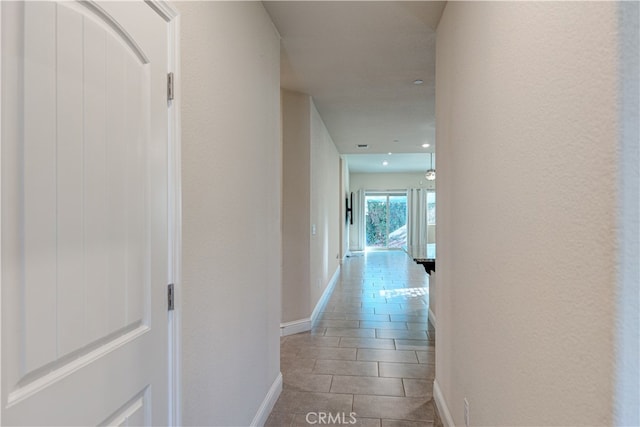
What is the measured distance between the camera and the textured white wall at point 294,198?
153 inches

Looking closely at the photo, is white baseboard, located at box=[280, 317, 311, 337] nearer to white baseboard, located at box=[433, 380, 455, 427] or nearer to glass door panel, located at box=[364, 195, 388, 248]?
white baseboard, located at box=[433, 380, 455, 427]

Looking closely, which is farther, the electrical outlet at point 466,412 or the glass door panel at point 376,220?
the glass door panel at point 376,220

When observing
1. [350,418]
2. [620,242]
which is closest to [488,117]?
[620,242]

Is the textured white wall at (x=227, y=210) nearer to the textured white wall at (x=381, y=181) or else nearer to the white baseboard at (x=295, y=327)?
the white baseboard at (x=295, y=327)

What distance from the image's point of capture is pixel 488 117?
1408mm

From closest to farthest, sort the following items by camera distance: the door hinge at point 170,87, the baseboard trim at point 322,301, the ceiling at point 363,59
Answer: the door hinge at point 170,87 → the ceiling at point 363,59 → the baseboard trim at point 322,301

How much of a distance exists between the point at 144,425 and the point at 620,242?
1.36 m

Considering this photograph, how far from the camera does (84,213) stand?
890mm

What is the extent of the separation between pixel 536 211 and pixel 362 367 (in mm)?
2444

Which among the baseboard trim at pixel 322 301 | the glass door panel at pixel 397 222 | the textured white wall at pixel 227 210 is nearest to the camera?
the textured white wall at pixel 227 210

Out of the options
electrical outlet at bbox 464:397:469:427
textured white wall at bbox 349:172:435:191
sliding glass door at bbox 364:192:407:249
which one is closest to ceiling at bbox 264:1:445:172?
electrical outlet at bbox 464:397:469:427

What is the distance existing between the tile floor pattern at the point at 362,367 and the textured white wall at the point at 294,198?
18.3 inches

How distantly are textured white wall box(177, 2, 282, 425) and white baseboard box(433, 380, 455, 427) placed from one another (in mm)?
1112

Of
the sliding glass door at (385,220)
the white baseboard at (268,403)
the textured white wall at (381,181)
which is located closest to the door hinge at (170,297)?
the white baseboard at (268,403)
